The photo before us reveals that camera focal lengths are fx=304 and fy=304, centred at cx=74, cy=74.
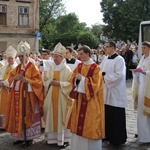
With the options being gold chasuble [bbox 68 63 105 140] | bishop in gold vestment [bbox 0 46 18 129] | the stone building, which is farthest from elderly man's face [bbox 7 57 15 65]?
the stone building

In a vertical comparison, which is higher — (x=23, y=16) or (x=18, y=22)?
(x=23, y=16)

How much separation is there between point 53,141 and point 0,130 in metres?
1.80

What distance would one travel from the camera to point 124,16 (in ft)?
132

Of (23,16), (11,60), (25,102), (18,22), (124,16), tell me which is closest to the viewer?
Answer: (25,102)

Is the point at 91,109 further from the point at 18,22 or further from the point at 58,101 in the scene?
the point at 18,22

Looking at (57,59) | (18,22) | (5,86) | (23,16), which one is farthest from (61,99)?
(23,16)

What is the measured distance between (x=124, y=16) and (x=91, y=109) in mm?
36669

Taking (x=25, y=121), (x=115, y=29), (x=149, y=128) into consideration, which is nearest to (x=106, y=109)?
(x=149, y=128)

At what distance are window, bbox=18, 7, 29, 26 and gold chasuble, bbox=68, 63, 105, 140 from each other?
26095 mm

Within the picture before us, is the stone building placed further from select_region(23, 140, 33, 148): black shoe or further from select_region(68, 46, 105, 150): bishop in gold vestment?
select_region(68, 46, 105, 150): bishop in gold vestment

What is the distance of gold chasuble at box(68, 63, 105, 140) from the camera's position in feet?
16.8

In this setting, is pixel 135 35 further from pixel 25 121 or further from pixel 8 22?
pixel 25 121

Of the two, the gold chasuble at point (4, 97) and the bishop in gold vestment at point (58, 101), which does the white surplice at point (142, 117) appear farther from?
the gold chasuble at point (4, 97)

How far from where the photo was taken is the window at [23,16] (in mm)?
30250
